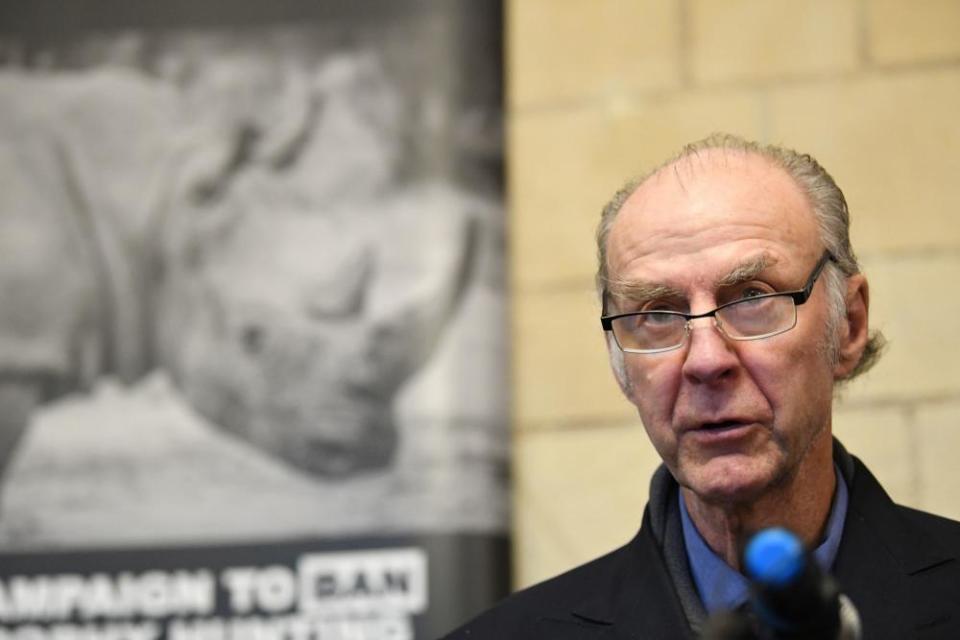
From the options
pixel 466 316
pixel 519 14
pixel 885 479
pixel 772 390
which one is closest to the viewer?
pixel 772 390

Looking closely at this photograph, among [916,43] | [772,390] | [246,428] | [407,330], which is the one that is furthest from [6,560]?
[916,43]

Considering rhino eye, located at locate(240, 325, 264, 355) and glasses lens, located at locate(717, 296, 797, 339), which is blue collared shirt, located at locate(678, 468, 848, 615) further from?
rhino eye, located at locate(240, 325, 264, 355)

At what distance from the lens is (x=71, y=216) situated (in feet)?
14.0

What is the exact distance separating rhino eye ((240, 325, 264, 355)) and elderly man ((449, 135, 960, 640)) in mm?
1998

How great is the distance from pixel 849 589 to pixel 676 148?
2308 mm

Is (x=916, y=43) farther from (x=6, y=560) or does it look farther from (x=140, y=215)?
A: (x=6, y=560)

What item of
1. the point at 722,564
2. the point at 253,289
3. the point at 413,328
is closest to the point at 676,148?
the point at 413,328

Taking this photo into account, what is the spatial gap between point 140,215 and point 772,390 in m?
2.71

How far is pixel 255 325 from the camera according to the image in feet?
13.5

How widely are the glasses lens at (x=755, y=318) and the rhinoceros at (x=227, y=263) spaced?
6.76 feet

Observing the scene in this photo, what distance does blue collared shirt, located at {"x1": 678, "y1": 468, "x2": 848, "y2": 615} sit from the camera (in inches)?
79.8

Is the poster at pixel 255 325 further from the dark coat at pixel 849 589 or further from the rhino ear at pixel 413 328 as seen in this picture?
the dark coat at pixel 849 589

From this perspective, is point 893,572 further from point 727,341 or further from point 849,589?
point 727,341

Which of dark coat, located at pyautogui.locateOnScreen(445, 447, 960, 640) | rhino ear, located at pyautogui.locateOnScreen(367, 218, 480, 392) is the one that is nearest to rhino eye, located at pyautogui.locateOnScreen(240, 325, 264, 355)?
rhino ear, located at pyautogui.locateOnScreen(367, 218, 480, 392)
